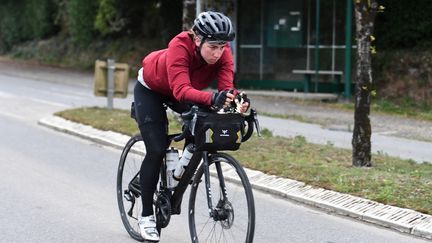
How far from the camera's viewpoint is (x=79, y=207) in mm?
7348

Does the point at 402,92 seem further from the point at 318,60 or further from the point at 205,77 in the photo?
the point at 205,77

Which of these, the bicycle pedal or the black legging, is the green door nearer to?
the bicycle pedal

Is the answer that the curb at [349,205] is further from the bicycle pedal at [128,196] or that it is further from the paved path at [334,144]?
the bicycle pedal at [128,196]

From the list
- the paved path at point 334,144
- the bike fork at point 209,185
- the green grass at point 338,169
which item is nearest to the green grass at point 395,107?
the paved path at point 334,144

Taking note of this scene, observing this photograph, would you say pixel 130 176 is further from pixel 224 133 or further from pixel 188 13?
pixel 188 13

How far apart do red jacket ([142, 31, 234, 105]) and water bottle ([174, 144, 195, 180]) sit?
1.43 ft

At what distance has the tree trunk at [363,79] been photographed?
9.09 meters

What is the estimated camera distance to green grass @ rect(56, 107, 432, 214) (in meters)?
7.30

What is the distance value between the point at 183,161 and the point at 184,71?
29.9 inches

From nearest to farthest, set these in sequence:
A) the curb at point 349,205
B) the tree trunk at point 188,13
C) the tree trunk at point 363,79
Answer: the curb at point 349,205 → the tree trunk at point 363,79 → the tree trunk at point 188,13

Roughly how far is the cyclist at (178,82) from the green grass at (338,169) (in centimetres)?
255

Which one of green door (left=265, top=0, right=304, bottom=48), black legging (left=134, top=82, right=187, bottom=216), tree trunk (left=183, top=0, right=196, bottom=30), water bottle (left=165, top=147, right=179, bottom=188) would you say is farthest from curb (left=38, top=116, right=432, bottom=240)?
green door (left=265, top=0, right=304, bottom=48)

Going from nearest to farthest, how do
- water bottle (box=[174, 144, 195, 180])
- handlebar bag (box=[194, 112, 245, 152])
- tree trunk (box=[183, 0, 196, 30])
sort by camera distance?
handlebar bag (box=[194, 112, 245, 152]) < water bottle (box=[174, 144, 195, 180]) < tree trunk (box=[183, 0, 196, 30])

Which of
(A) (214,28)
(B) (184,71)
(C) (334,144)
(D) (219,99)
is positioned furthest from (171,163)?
(C) (334,144)
